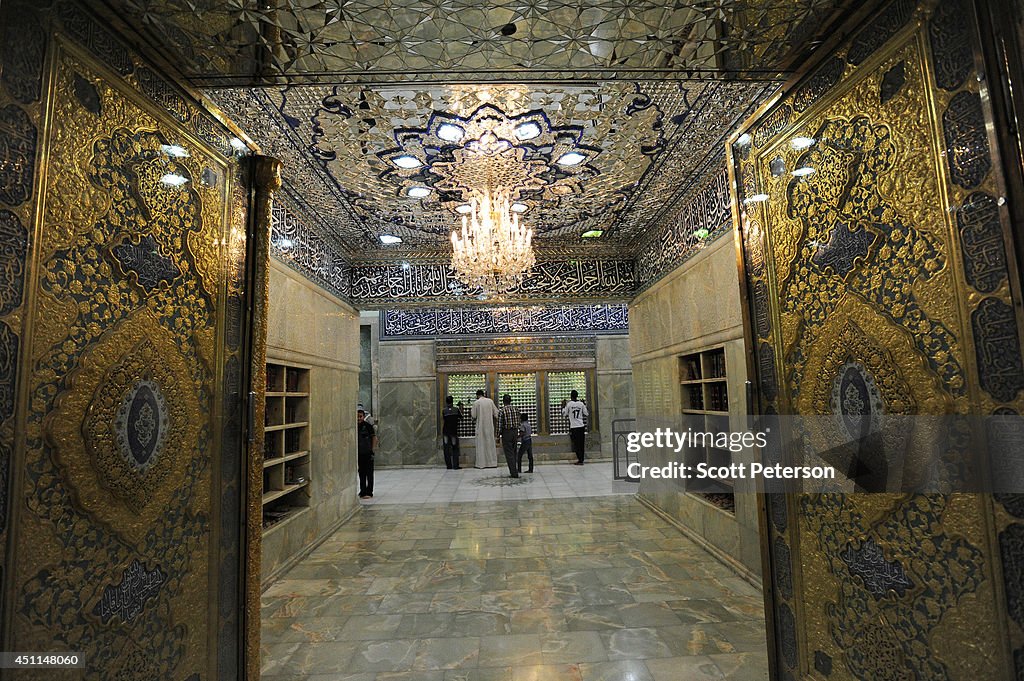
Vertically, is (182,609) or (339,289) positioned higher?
(339,289)

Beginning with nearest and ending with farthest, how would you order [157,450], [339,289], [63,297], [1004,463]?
[1004,463] < [63,297] < [157,450] < [339,289]

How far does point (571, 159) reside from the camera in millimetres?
3631

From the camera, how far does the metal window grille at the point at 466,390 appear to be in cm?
959

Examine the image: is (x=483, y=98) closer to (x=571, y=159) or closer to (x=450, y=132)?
(x=450, y=132)

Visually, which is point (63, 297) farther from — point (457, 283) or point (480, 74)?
point (457, 283)

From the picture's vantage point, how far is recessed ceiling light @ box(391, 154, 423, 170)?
3.54 metres

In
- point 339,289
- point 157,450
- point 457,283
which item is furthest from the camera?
point 457,283

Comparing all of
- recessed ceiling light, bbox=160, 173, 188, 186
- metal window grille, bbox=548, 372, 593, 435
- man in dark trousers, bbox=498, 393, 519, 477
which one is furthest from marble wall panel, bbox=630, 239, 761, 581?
metal window grille, bbox=548, 372, 593, 435

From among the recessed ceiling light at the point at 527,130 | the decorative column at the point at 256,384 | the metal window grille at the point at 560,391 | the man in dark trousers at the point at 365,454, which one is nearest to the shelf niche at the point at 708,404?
the recessed ceiling light at the point at 527,130

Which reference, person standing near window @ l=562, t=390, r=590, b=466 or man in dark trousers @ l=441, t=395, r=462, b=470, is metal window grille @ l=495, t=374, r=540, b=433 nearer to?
person standing near window @ l=562, t=390, r=590, b=466

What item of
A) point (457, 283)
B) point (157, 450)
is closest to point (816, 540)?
point (157, 450)

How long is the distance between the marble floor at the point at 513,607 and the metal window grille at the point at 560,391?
4.80m

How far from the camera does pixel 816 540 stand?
1762mm

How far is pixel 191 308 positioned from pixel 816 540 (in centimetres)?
237
